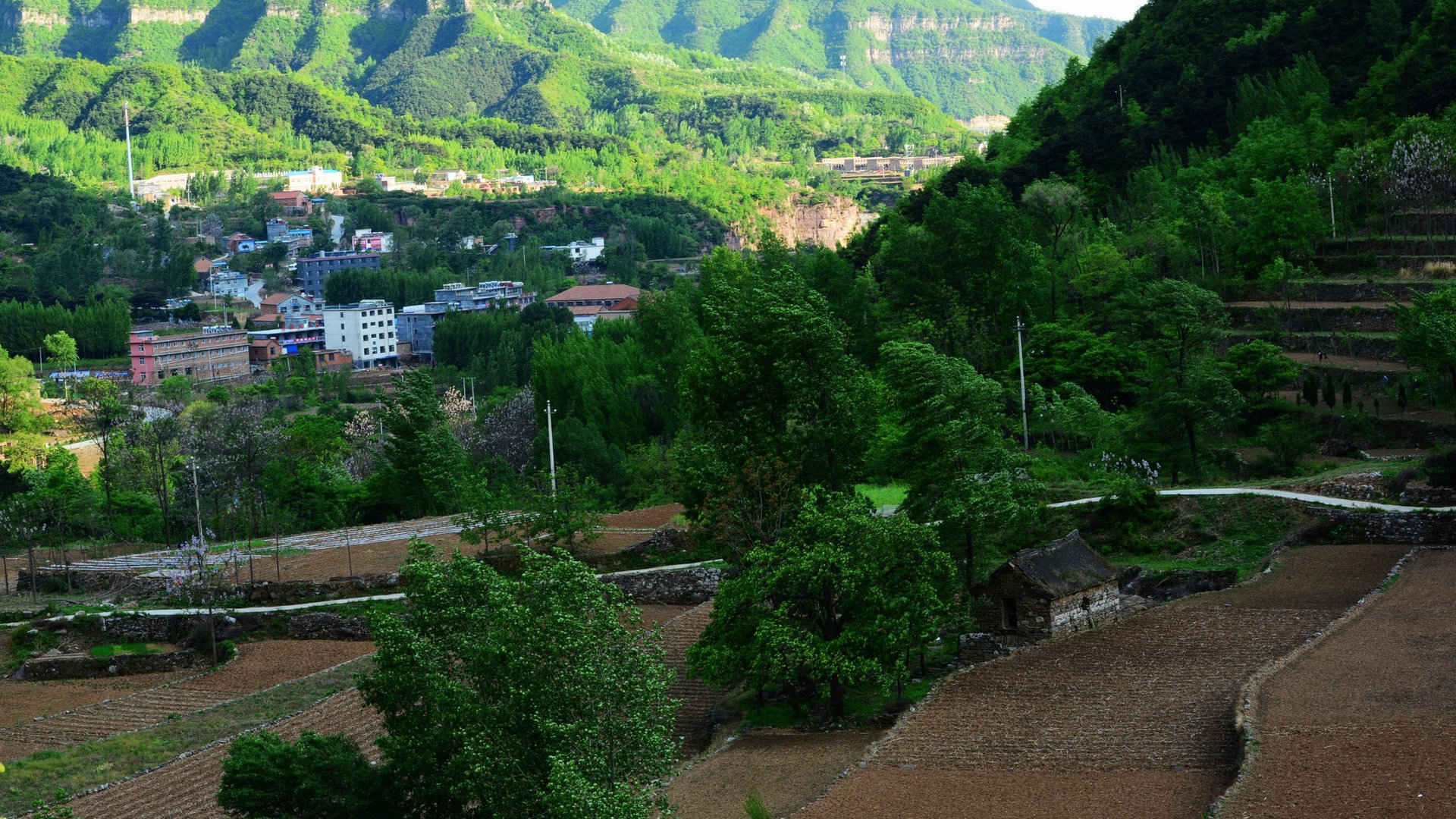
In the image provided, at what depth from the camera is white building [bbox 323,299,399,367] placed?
331 ft

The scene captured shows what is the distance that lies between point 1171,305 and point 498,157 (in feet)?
534

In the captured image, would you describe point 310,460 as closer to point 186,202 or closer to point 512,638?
point 512,638

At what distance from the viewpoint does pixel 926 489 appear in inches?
1058

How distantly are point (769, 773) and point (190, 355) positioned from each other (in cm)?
8049

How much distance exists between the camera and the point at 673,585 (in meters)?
33.1

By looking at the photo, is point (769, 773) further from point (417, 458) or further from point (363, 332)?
point (363, 332)

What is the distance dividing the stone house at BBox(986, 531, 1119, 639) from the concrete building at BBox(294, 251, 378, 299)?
360 ft

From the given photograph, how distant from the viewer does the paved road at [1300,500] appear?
27.7 metres

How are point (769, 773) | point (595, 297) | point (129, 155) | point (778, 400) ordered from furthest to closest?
1. point (129, 155)
2. point (595, 297)
3. point (778, 400)
4. point (769, 773)

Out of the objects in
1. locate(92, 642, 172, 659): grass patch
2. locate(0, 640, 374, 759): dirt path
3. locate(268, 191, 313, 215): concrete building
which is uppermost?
locate(268, 191, 313, 215): concrete building

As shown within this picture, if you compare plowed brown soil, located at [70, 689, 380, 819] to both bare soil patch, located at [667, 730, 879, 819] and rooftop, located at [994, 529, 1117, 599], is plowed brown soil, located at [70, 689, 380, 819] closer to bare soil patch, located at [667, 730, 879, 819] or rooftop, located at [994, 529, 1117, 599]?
bare soil patch, located at [667, 730, 879, 819]

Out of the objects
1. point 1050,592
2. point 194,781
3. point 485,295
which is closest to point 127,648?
point 194,781

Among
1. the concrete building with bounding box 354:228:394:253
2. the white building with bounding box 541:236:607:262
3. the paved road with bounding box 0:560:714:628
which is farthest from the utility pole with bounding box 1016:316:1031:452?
the concrete building with bounding box 354:228:394:253

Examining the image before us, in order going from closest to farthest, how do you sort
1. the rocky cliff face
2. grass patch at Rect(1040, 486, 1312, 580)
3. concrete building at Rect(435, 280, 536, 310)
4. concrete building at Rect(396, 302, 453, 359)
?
grass patch at Rect(1040, 486, 1312, 580) < concrete building at Rect(396, 302, 453, 359) < concrete building at Rect(435, 280, 536, 310) < the rocky cliff face
